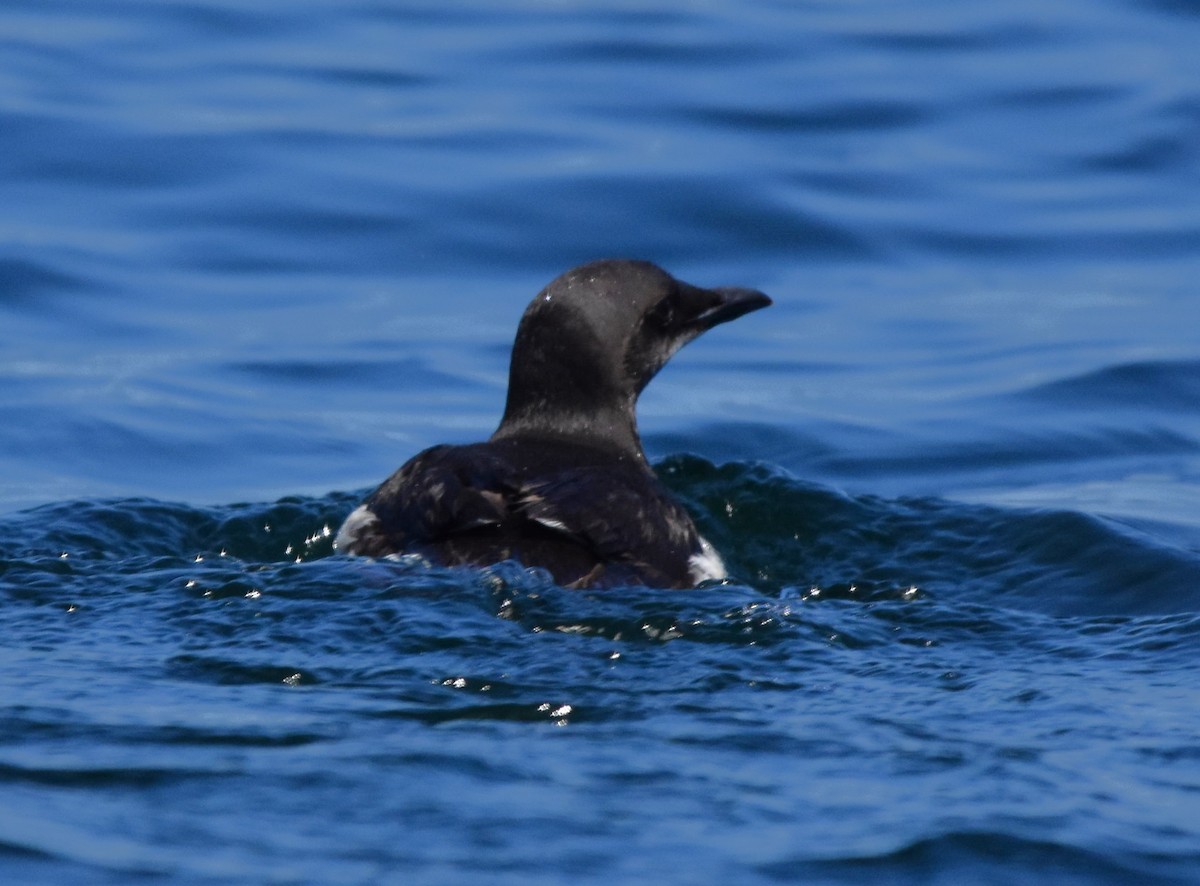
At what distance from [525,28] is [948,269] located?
6092 mm

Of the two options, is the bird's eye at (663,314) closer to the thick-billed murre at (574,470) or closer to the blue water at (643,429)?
the thick-billed murre at (574,470)

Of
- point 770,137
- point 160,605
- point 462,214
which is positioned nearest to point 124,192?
point 462,214

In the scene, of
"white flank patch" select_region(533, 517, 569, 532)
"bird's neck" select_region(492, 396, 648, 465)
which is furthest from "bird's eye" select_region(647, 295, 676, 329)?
"white flank patch" select_region(533, 517, 569, 532)

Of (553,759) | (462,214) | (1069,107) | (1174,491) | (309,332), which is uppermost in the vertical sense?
(1069,107)

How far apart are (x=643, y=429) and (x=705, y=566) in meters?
3.54

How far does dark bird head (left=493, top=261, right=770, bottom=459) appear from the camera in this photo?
23.6ft

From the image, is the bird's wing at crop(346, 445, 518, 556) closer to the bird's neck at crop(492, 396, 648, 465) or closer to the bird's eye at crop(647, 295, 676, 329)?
the bird's neck at crop(492, 396, 648, 465)

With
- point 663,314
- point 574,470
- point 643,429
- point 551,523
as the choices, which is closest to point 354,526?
point 574,470

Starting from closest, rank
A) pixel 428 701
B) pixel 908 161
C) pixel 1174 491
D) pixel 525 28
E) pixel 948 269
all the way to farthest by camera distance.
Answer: pixel 428 701, pixel 1174 491, pixel 948 269, pixel 908 161, pixel 525 28

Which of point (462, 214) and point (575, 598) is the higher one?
point (462, 214)

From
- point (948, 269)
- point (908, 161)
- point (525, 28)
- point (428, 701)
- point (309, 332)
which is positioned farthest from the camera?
point (525, 28)

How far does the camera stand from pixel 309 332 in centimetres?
1149

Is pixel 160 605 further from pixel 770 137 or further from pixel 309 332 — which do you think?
pixel 770 137

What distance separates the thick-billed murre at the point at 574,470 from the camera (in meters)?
6.21
